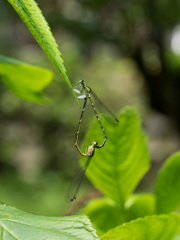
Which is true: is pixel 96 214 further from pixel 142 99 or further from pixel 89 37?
pixel 142 99

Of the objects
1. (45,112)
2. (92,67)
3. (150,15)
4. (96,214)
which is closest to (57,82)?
(45,112)

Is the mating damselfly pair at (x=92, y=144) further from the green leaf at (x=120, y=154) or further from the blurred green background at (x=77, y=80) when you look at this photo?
the blurred green background at (x=77, y=80)

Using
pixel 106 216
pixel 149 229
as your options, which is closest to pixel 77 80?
pixel 106 216

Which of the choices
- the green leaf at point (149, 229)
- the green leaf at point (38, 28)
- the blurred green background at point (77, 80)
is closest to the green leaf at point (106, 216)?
the green leaf at point (149, 229)

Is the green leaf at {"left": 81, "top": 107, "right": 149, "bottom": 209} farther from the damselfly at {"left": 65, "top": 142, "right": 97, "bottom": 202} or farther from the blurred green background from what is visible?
the blurred green background

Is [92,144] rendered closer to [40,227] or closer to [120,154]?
[120,154]
